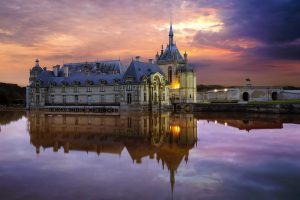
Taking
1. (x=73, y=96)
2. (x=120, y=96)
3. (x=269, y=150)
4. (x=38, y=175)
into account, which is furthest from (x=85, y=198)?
(x=73, y=96)

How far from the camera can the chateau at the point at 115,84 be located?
57438 millimetres

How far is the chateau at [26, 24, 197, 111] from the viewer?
57.4m

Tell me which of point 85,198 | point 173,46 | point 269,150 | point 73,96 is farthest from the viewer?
point 173,46

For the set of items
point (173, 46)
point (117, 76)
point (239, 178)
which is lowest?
point (239, 178)

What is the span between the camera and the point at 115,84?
59.8 meters

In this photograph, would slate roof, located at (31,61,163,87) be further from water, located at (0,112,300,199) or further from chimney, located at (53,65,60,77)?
water, located at (0,112,300,199)

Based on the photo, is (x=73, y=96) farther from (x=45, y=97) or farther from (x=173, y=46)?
(x=173, y=46)

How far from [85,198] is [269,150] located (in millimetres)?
10177

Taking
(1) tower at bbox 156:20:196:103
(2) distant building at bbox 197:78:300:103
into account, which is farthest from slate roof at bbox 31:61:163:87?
(2) distant building at bbox 197:78:300:103

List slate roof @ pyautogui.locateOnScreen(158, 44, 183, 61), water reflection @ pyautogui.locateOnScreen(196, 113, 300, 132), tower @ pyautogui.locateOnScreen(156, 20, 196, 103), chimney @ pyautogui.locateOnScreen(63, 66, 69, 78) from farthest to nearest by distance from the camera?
slate roof @ pyautogui.locateOnScreen(158, 44, 183, 61)
chimney @ pyautogui.locateOnScreen(63, 66, 69, 78)
tower @ pyautogui.locateOnScreen(156, 20, 196, 103)
water reflection @ pyautogui.locateOnScreen(196, 113, 300, 132)

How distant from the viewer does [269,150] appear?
15539 mm

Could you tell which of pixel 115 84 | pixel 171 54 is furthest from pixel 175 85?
pixel 115 84

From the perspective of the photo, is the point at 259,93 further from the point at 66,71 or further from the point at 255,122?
the point at 66,71

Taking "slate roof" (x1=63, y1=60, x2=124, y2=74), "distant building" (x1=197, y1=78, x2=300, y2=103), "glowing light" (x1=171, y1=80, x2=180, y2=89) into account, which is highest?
"slate roof" (x1=63, y1=60, x2=124, y2=74)
